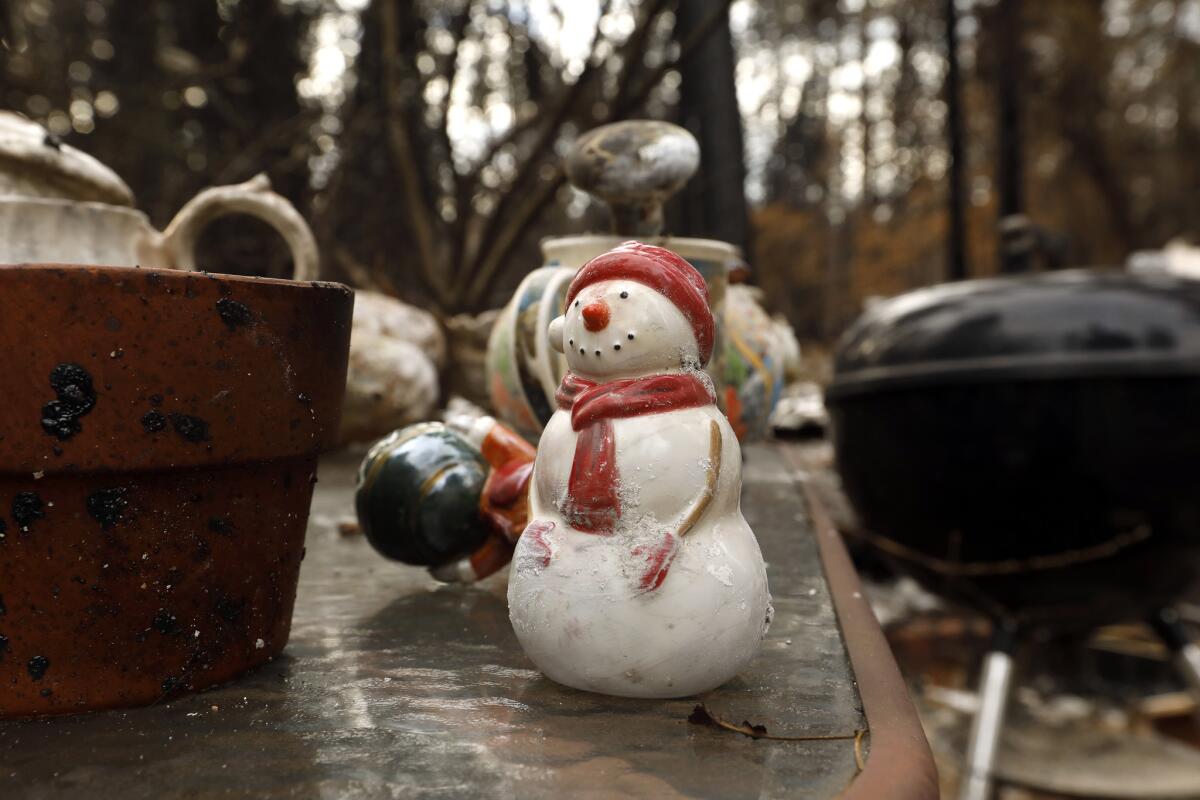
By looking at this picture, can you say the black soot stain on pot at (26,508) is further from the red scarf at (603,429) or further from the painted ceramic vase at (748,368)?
the painted ceramic vase at (748,368)

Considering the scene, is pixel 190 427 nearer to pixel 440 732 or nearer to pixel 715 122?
pixel 440 732

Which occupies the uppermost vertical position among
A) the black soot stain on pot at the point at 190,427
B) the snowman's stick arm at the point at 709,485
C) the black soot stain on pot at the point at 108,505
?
the black soot stain on pot at the point at 190,427

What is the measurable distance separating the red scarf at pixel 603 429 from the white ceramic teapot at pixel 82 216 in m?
0.65

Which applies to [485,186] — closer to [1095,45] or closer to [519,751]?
[519,751]

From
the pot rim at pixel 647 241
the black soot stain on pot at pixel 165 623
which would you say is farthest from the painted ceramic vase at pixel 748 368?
the black soot stain on pot at pixel 165 623

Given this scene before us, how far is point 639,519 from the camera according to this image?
1.06m

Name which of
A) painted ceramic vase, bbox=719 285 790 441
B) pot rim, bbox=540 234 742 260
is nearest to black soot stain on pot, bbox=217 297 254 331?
pot rim, bbox=540 234 742 260

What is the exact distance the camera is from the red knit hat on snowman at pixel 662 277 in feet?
3.62

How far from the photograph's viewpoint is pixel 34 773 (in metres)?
0.89

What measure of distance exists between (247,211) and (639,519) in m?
0.90

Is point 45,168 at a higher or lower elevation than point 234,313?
higher

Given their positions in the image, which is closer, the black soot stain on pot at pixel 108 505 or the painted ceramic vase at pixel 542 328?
the black soot stain on pot at pixel 108 505

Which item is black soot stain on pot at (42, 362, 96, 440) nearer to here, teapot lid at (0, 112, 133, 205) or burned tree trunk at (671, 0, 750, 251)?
teapot lid at (0, 112, 133, 205)

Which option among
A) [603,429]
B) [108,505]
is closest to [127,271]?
[108,505]
